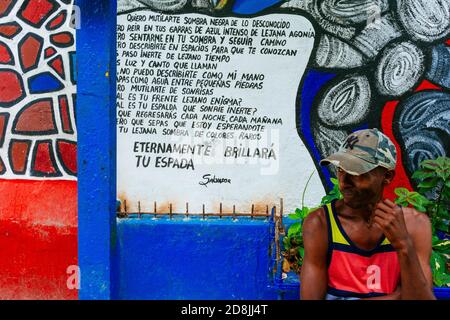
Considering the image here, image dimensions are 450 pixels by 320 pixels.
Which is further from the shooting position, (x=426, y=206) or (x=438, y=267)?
(x=426, y=206)

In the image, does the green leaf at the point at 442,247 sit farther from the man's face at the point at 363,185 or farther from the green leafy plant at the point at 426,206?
the man's face at the point at 363,185

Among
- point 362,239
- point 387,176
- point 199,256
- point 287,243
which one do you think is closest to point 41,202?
point 199,256

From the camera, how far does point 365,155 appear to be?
310 cm

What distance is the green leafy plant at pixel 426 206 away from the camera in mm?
4332

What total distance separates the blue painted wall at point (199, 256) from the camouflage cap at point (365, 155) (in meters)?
1.95

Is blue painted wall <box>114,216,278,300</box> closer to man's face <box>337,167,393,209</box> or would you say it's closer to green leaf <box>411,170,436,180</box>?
green leaf <box>411,170,436,180</box>

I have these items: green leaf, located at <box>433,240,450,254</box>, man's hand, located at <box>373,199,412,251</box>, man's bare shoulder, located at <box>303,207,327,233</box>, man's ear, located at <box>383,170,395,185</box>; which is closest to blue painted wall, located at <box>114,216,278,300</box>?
green leaf, located at <box>433,240,450,254</box>

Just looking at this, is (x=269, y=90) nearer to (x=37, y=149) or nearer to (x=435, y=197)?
(x=435, y=197)

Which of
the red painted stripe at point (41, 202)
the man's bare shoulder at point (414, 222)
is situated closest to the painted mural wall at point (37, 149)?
the red painted stripe at point (41, 202)

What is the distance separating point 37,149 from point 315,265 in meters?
3.08

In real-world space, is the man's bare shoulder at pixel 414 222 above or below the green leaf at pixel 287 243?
above
